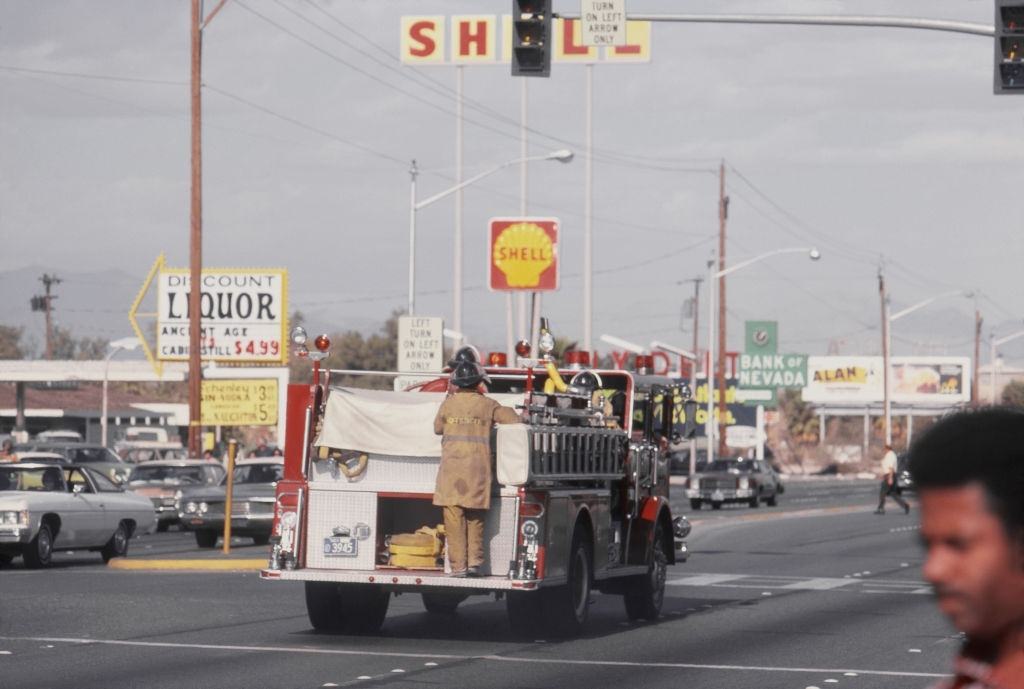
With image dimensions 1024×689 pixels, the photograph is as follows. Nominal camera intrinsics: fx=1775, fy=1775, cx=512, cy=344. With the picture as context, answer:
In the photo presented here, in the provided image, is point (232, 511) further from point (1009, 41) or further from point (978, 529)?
point (978, 529)

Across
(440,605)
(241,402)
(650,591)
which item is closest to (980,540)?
(650,591)

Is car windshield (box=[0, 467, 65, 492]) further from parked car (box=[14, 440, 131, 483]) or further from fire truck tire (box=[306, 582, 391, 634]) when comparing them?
parked car (box=[14, 440, 131, 483])

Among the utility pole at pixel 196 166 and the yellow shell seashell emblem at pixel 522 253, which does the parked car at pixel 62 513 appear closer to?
the utility pole at pixel 196 166

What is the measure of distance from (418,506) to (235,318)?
35.3 m

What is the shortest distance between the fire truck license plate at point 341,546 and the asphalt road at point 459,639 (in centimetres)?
78

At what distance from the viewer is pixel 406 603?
2002 cm

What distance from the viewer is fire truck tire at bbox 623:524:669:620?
18.0 meters

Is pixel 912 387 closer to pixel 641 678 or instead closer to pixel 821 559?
pixel 821 559

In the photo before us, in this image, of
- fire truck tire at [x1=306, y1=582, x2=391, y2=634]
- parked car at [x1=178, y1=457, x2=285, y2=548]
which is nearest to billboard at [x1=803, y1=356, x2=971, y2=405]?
parked car at [x1=178, y1=457, x2=285, y2=548]

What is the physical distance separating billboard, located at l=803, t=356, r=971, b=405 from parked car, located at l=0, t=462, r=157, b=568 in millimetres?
100070

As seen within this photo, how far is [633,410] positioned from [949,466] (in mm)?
16202

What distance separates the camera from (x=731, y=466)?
5519cm

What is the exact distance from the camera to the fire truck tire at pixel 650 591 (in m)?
18.0

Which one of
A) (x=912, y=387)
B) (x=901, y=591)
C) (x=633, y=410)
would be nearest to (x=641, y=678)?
(x=633, y=410)
